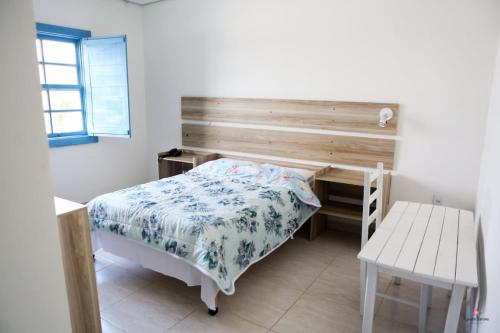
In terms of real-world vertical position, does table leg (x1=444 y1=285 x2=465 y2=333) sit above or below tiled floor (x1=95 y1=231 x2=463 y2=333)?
above

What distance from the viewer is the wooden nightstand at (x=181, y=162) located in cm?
400

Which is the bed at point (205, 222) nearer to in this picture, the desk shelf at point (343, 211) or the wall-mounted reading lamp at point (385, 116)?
the desk shelf at point (343, 211)

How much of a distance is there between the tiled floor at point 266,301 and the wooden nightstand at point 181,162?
1.44 meters

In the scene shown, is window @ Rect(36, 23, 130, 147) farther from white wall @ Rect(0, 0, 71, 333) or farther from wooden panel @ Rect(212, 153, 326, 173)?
white wall @ Rect(0, 0, 71, 333)

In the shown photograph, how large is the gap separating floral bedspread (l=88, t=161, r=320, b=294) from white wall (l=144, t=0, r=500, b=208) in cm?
105

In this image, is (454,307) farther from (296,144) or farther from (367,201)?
(296,144)

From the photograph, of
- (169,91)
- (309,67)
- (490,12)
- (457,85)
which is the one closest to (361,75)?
(309,67)

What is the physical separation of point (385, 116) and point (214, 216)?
1.82 meters

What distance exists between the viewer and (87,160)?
414 cm

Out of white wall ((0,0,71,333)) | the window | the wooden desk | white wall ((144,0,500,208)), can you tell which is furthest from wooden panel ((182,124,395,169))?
white wall ((0,0,71,333))

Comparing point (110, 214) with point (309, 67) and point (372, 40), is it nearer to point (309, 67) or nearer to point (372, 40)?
point (309, 67)

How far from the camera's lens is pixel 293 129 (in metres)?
3.63

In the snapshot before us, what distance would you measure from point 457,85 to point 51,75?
159 inches

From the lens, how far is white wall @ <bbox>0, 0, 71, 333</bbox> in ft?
2.80
